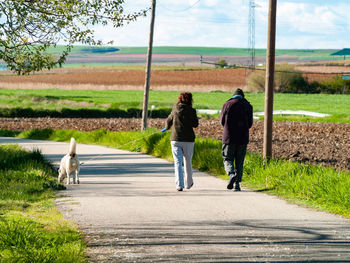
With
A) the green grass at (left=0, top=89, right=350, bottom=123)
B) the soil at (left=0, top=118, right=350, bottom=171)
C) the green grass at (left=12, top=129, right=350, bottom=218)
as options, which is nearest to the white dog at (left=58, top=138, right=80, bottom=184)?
the green grass at (left=12, top=129, right=350, bottom=218)

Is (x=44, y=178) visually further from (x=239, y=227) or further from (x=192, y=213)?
(x=239, y=227)

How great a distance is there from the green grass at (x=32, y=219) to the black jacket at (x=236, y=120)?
12.1 feet

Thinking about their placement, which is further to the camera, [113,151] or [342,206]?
[113,151]

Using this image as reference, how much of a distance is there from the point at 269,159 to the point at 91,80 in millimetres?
81549

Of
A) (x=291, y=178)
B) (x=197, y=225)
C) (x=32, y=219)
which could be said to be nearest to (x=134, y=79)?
(x=291, y=178)

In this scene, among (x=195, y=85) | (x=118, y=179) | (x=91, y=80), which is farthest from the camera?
(x=91, y=80)

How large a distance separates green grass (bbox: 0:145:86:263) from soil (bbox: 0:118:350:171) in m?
6.76

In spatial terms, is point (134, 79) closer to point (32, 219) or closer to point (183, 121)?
point (183, 121)

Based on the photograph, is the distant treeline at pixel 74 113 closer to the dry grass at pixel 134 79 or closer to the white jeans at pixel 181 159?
the white jeans at pixel 181 159

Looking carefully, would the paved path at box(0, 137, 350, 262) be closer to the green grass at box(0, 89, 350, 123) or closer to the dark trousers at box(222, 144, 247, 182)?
the dark trousers at box(222, 144, 247, 182)

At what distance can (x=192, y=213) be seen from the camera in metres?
9.88

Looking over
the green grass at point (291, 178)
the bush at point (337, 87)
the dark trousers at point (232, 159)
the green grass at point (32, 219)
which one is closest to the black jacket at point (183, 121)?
the dark trousers at point (232, 159)

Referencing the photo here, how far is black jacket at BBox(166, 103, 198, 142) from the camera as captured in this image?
12.5 m

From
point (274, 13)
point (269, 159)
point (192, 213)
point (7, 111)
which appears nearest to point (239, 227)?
point (192, 213)
